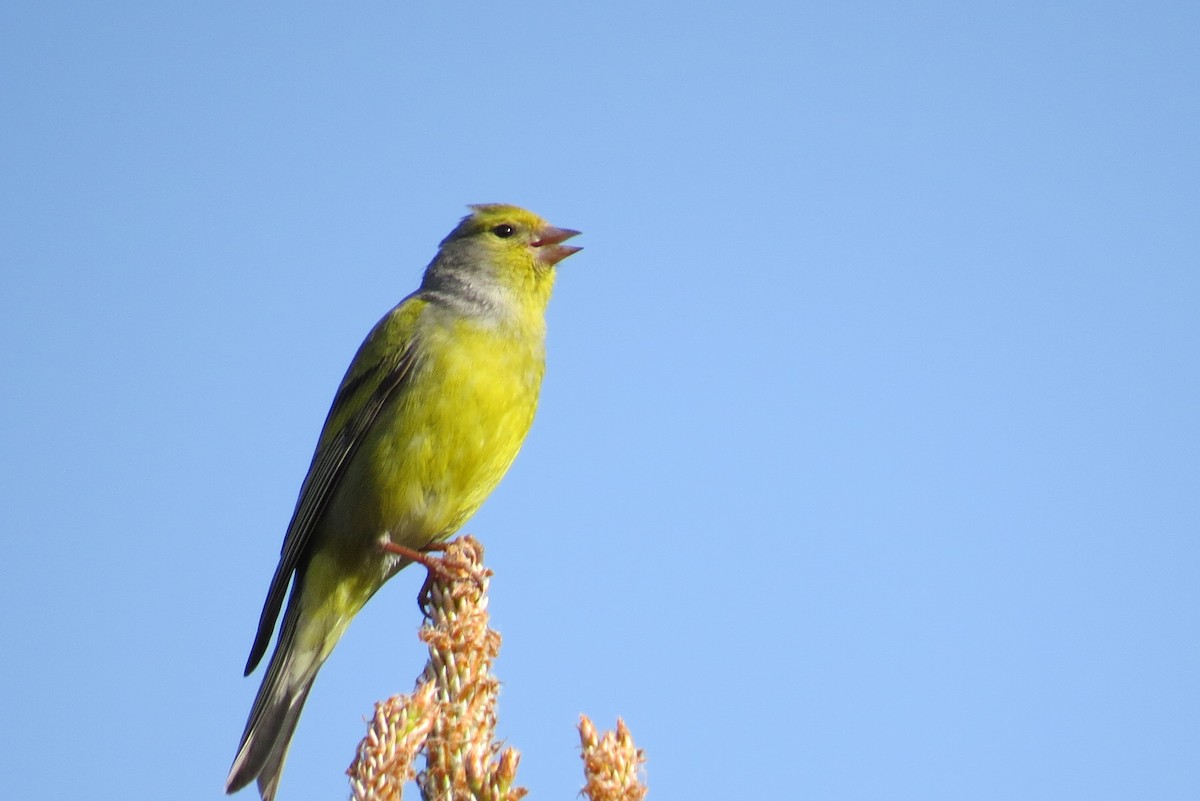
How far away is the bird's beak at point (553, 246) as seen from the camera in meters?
6.73

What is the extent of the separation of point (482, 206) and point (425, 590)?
2.75 meters

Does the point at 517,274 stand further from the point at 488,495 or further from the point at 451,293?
the point at 488,495

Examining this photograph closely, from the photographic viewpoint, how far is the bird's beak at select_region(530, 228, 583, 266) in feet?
22.1

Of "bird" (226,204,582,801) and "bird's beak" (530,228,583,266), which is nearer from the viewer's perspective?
"bird" (226,204,582,801)

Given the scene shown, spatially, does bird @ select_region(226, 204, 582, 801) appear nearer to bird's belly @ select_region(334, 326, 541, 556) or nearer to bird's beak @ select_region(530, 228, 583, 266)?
bird's belly @ select_region(334, 326, 541, 556)

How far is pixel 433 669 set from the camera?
134 inches

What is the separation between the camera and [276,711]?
17.9ft

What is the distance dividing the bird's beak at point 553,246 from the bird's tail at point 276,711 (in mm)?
2195

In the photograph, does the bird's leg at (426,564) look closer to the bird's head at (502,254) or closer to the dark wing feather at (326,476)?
the dark wing feather at (326,476)

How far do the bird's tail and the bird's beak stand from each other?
7.20 feet

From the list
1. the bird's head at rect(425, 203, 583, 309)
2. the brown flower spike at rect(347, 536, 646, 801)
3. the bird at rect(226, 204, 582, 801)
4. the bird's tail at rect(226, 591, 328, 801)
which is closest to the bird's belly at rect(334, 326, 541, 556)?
the bird at rect(226, 204, 582, 801)

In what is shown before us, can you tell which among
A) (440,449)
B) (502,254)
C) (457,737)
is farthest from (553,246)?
(457,737)

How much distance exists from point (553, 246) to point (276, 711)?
2.82m

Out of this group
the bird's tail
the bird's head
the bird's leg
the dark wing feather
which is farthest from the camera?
the bird's head
